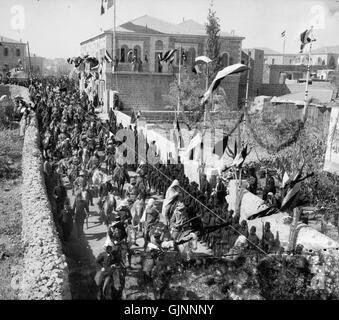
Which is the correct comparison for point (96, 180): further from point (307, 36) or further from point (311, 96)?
point (311, 96)

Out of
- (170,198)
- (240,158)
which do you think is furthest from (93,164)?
(240,158)

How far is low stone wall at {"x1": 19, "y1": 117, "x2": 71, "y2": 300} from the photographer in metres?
6.56

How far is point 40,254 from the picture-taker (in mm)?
7648

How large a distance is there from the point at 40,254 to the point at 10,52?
208 feet

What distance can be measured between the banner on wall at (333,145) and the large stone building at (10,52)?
189 ft

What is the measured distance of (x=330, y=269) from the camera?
302 inches

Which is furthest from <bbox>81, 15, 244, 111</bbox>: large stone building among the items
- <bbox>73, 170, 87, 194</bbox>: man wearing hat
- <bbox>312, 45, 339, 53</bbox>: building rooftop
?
<bbox>312, 45, 339, 53</bbox>: building rooftop

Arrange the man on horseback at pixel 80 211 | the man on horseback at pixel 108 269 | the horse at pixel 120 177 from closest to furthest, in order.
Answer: the man on horseback at pixel 108 269, the man on horseback at pixel 80 211, the horse at pixel 120 177

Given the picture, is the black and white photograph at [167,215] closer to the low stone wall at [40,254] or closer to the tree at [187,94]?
the low stone wall at [40,254]

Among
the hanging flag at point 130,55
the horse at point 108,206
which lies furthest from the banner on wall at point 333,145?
the hanging flag at point 130,55

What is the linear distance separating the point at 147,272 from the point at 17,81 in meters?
42.7

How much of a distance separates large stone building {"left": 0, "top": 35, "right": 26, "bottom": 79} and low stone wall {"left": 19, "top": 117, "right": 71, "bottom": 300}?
186 ft

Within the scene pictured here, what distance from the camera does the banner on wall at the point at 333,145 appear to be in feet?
42.3
